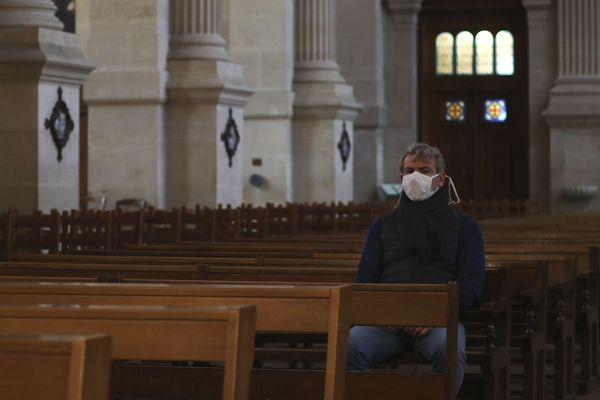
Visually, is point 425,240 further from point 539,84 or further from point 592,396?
point 539,84

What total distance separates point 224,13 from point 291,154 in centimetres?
266

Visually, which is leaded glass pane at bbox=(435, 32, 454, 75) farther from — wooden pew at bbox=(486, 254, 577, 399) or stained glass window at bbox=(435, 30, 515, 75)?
wooden pew at bbox=(486, 254, 577, 399)

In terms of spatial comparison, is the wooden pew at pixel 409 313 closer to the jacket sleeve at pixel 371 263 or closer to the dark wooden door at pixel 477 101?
the jacket sleeve at pixel 371 263

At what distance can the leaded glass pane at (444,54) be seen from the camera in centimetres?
3359

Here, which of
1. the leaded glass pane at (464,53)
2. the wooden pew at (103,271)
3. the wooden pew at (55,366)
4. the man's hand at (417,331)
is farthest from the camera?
the leaded glass pane at (464,53)

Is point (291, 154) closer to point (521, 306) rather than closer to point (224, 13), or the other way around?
point (224, 13)

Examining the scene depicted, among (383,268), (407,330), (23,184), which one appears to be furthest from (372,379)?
(23,184)

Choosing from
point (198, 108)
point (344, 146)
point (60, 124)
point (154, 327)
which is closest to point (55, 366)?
point (154, 327)

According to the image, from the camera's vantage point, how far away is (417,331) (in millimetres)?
6375

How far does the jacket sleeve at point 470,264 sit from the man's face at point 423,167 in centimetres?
23

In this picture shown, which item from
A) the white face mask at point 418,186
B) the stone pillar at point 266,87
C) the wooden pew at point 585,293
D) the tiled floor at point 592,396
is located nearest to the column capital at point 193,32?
the stone pillar at point 266,87

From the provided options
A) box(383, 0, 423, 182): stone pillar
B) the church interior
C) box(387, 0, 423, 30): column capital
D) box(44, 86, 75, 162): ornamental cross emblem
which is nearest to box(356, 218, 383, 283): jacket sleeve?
the church interior

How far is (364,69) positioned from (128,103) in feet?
44.3

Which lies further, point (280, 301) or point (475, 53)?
point (475, 53)
